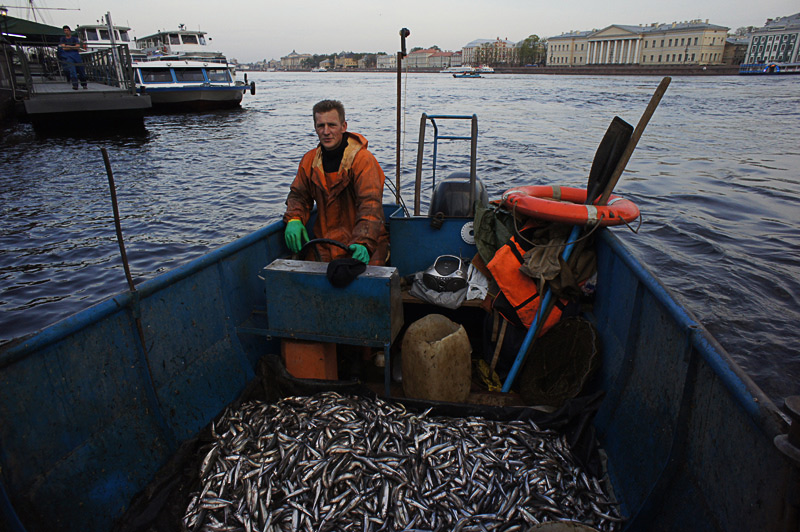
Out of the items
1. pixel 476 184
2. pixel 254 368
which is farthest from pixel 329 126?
pixel 254 368

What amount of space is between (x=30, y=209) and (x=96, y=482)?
485 inches

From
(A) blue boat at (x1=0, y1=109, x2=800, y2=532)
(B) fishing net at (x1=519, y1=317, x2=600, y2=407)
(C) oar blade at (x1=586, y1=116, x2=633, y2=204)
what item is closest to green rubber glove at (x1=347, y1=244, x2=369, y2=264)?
(A) blue boat at (x1=0, y1=109, x2=800, y2=532)

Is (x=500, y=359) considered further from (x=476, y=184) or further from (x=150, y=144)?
(x=150, y=144)

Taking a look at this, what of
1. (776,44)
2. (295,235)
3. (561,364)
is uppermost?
(776,44)

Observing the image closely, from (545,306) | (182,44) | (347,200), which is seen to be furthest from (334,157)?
(182,44)

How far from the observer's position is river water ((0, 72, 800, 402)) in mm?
8312

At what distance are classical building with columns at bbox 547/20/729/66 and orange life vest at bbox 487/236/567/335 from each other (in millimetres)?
138003

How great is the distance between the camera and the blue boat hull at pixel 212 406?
2250 mm

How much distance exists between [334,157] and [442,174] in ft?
40.8

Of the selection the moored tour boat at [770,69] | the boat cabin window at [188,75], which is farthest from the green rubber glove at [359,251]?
the moored tour boat at [770,69]

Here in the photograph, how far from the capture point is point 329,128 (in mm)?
4570

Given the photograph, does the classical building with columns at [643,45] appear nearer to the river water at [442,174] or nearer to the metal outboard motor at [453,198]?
the river water at [442,174]

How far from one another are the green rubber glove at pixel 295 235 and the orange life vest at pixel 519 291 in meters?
1.97

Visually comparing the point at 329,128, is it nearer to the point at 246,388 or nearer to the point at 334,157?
the point at 334,157
